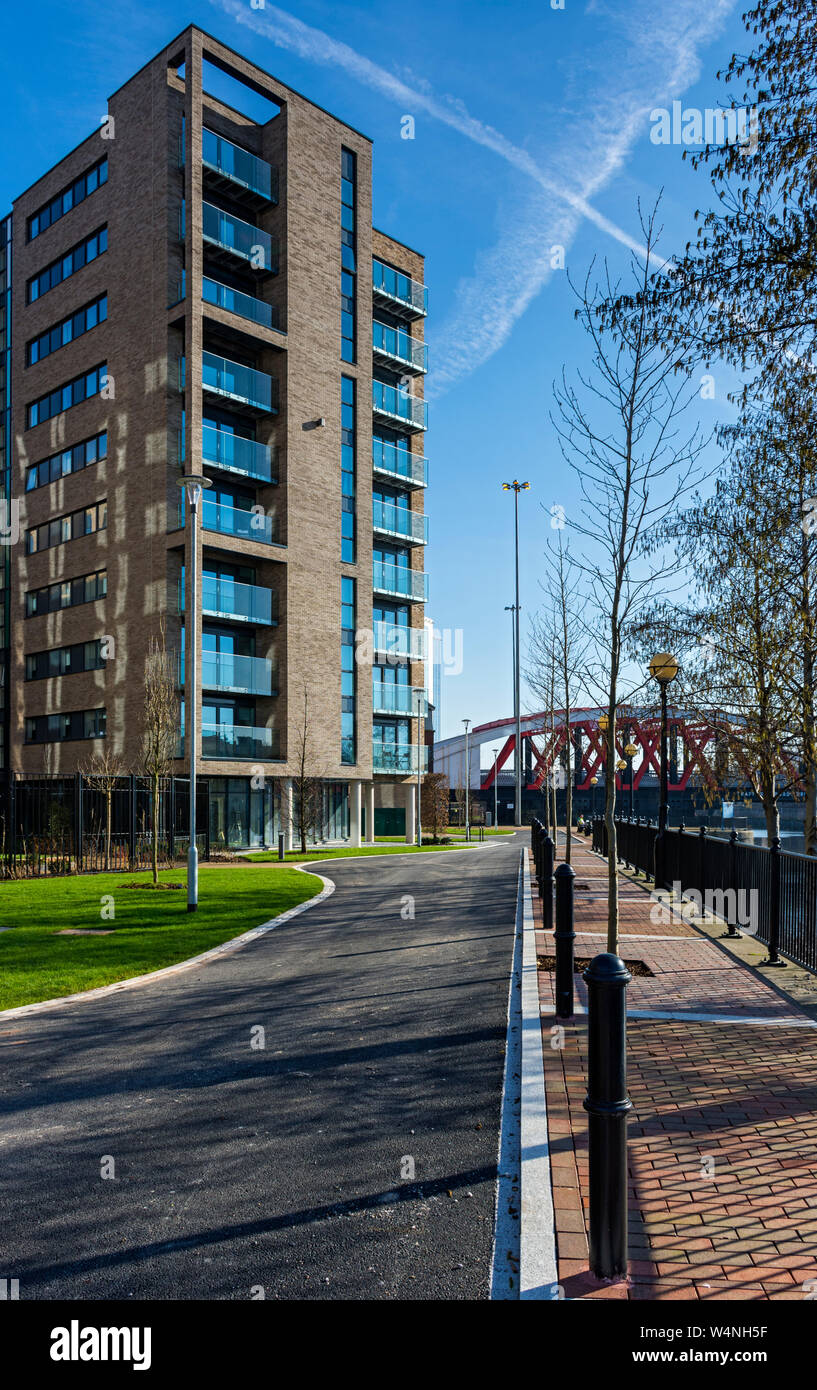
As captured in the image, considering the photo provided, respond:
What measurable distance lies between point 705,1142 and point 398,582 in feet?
126

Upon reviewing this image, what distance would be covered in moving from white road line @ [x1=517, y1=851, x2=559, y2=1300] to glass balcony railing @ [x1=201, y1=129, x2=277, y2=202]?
33.6m

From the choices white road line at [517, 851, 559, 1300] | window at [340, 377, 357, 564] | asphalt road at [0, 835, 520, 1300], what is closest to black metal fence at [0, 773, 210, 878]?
window at [340, 377, 357, 564]

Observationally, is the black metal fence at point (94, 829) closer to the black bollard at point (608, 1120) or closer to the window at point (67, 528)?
the window at point (67, 528)

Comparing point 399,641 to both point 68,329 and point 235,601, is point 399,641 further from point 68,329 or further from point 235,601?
point 68,329

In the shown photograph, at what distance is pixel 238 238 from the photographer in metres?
33.8

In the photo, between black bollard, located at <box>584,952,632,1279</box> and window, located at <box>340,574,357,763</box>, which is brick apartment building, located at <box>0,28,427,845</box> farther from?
black bollard, located at <box>584,952,632,1279</box>

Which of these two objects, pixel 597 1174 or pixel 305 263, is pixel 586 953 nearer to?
pixel 597 1174

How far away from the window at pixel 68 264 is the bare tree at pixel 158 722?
16.4 metres

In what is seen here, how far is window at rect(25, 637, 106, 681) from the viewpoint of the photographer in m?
36.0

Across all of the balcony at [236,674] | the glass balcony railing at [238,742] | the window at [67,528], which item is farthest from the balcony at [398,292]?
the glass balcony railing at [238,742]

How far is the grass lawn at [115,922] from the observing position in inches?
393

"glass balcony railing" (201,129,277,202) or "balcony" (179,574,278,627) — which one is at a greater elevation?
"glass balcony railing" (201,129,277,202)

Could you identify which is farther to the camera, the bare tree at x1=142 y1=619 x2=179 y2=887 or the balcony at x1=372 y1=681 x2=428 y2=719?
the balcony at x1=372 y1=681 x2=428 y2=719
